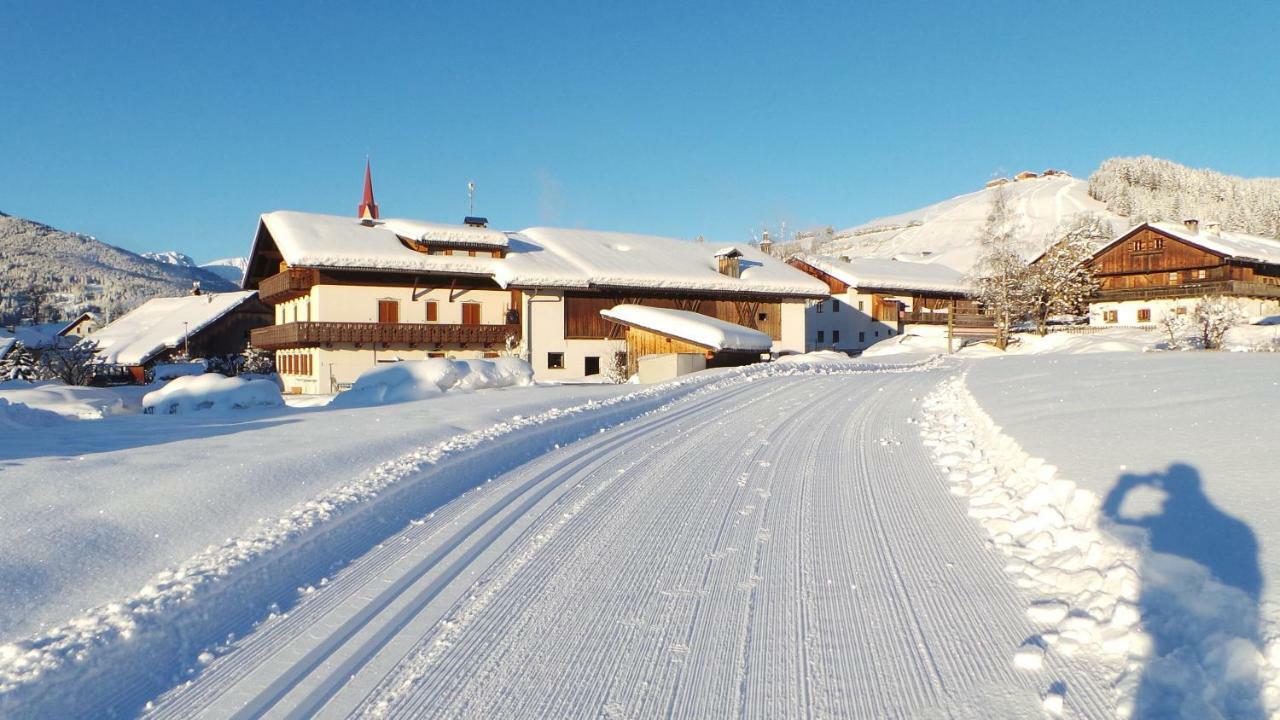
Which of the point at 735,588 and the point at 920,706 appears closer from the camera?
the point at 920,706

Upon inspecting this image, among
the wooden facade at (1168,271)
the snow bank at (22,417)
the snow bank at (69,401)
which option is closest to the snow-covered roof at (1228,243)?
the wooden facade at (1168,271)

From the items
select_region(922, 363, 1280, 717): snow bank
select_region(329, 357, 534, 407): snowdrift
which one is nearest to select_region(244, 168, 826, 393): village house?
select_region(329, 357, 534, 407): snowdrift

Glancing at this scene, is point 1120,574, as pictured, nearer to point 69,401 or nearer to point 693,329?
point 69,401

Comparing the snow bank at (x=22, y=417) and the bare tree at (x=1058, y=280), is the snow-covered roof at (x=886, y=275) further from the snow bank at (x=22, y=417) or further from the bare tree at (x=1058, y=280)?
the snow bank at (x=22, y=417)

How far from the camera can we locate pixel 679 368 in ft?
93.4

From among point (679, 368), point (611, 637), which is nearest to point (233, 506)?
point (611, 637)

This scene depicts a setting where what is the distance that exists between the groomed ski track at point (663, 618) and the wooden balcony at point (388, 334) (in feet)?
85.9

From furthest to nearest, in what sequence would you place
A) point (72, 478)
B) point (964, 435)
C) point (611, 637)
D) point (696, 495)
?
1. point (964, 435)
2. point (696, 495)
3. point (72, 478)
4. point (611, 637)

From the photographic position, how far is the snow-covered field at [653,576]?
3418mm

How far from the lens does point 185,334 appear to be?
146ft

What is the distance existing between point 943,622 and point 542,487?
4.53 metres

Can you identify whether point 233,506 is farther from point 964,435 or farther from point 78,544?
point 964,435

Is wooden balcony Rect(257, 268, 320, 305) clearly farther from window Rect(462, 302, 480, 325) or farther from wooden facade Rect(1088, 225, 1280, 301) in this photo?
wooden facade Rect(1088, 225, 1280, 301)

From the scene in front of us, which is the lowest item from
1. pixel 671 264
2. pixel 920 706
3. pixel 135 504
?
pixel 920 706
